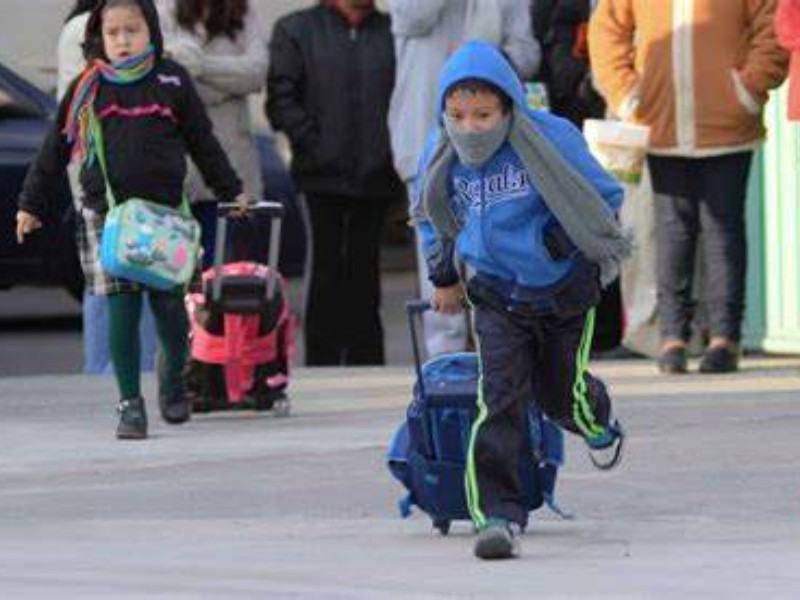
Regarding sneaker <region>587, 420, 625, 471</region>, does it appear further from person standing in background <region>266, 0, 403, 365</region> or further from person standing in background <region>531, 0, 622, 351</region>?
person standing in background <region>266, 0, 403, 365</region>

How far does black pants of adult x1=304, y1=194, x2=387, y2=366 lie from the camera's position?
16.1 meters

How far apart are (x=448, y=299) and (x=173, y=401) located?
12.0ft

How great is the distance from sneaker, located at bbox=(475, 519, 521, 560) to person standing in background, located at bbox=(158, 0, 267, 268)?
18.4 feet

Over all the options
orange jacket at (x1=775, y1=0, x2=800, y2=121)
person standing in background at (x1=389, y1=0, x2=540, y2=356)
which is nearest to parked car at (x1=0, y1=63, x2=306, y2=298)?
person standing in background at (x1=389, y1=0, x2=540, y2=356)

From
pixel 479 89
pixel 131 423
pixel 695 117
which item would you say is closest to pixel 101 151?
pixel 131 423

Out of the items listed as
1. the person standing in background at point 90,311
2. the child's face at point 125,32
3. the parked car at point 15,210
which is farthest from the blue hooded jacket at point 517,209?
the parked car at point 15,210

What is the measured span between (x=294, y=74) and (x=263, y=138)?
453 cm

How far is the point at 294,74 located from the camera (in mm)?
15812

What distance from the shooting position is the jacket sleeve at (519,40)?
50.1 feet

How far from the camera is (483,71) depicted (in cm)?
950

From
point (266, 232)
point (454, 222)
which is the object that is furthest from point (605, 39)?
point (454, 222)

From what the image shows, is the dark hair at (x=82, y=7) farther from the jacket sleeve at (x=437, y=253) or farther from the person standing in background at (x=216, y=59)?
the jacket sleeve at (x=437, y=253)

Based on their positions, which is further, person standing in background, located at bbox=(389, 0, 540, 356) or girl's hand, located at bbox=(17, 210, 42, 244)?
person standing in background, located at bbox=(389, 0, 540, 356)

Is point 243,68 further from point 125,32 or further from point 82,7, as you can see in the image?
point 125,32
